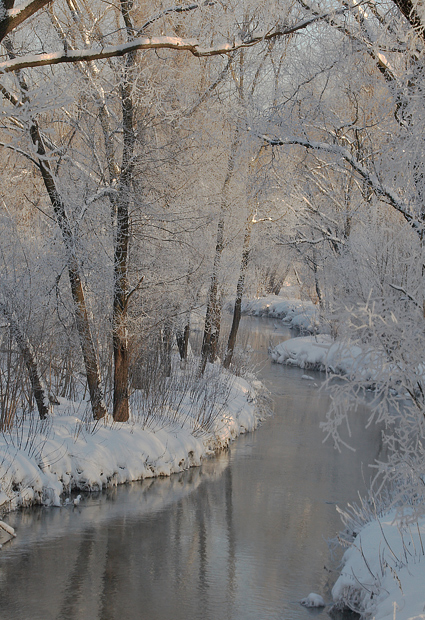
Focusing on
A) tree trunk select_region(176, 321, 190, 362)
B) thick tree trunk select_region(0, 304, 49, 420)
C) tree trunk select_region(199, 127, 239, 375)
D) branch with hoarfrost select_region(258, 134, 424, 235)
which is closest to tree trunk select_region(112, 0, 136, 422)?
thick tree trunk select_region(0, 304, 49, 420)

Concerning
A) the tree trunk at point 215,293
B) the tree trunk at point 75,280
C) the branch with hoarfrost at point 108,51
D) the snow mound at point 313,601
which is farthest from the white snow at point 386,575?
the tree trunk at point 215,293

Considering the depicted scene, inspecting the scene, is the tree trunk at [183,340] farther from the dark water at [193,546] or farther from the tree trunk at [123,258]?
the tree trunk at [123,258]

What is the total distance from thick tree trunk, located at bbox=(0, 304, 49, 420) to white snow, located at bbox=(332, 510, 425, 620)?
4.88m

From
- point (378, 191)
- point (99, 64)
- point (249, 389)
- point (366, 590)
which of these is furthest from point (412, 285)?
point (249, 389)

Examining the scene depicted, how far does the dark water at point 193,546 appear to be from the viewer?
20.0 feet

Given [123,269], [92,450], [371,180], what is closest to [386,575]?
[371,180]

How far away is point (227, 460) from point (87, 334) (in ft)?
11.0

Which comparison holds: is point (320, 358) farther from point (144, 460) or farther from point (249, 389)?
point (144, 460)

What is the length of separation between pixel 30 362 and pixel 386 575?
18.6 feet

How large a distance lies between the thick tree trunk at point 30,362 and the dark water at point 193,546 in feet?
5.35

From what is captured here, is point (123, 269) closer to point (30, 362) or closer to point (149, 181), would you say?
point (149, 181)

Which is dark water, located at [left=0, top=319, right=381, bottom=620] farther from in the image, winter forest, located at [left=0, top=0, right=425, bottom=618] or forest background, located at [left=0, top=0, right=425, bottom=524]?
forest background, located at [left=0, top=0, right=425, bottom=524]

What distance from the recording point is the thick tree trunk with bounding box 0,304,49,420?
8.96m

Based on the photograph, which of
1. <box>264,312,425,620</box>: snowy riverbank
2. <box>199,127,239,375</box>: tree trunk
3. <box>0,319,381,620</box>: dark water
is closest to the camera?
<box>264,312,425,620</box>: snowy riverbank
